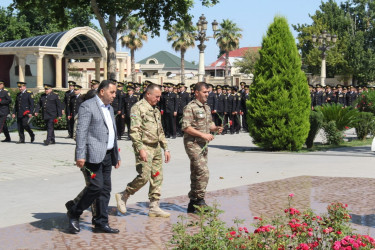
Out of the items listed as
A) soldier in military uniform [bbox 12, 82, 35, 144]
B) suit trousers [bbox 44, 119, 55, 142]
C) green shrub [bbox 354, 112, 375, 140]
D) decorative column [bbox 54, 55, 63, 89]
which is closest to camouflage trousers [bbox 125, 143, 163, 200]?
suit trousers [bbox 44, 119, 55, 142]

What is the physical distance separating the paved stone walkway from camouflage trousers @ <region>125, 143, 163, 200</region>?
363mm

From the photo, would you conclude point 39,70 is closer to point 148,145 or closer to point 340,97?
point 340,97

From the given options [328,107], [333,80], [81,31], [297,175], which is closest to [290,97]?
[328,107]

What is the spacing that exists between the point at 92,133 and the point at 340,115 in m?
12.1

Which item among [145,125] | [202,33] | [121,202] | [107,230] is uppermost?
[202,33]

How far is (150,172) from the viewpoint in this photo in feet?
25.0

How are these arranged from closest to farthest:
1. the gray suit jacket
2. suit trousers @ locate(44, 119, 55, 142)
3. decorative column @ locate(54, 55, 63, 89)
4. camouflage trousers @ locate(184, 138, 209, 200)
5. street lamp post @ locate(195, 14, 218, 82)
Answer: the gray suit jacket < camouflage trousers @ locate(184, 138, 209, 200) < suit trousers @ locate(44, 119, 55, 142) < street lamp post @ locate(195, 14, 218, 82) < decorative column @ locate(54, 55, 63, 89)

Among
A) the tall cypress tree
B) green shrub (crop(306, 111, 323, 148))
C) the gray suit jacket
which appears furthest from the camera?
green shrub (crop(306, 111, 323, 148))

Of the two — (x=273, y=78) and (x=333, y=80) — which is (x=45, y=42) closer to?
(x=273, y=78)

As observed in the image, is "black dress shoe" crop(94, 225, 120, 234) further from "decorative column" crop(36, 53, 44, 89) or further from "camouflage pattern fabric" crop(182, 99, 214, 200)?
"decorative column" crop(36, 53, 44, 89)

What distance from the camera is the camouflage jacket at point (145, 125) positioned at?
751 cm

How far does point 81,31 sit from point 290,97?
21298 mm

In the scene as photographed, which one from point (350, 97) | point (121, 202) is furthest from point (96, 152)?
point (350, 97)

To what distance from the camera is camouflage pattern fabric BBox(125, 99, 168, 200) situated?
24.7ft
